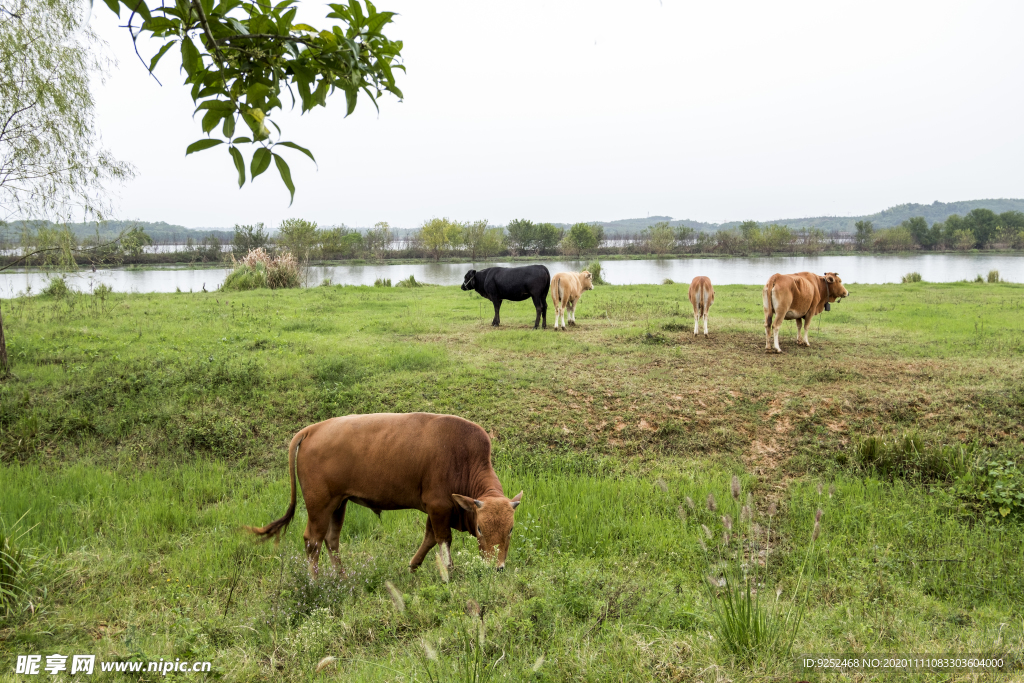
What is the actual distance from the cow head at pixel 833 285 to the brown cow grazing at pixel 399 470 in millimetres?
9898

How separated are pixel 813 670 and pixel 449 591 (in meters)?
1.82

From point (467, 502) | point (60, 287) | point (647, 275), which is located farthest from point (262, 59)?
point (647, 275)

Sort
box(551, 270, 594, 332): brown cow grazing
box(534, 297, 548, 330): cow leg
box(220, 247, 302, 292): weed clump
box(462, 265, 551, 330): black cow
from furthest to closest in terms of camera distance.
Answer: box(220, 247, 302, 292): weed clump < box(462, 265, 551, 330): black cow < box(534, 297, 548, 330): cow leg < box(551, 270, 594, 332): brown cow grazing

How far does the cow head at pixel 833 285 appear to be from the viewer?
11.1 metres

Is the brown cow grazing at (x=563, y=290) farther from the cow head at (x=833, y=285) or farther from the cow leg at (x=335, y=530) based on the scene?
the cow leg at (x=335, y=530)

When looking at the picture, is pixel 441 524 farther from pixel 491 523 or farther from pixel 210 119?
pixel 210 119

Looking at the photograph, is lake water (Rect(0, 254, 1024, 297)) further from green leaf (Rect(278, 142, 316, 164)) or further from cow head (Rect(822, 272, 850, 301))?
green leaf (Rect(278, 142, 316, 164))

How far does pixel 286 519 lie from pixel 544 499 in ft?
7.05

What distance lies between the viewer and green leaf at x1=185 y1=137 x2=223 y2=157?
162 cm

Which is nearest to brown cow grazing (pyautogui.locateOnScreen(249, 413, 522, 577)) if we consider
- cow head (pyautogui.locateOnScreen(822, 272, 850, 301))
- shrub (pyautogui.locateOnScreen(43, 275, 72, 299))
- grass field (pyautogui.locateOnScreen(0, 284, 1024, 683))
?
grass field (pyautogui.locateOnScreen(0, 284, 1024, 683))

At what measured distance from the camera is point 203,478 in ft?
18.4

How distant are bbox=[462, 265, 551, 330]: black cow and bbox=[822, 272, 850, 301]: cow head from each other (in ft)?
18.7

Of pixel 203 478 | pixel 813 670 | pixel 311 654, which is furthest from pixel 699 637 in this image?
pixel 203 478


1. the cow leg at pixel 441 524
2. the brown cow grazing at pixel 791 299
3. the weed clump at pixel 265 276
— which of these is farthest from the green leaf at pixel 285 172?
the weed clump at pixel 265 276
